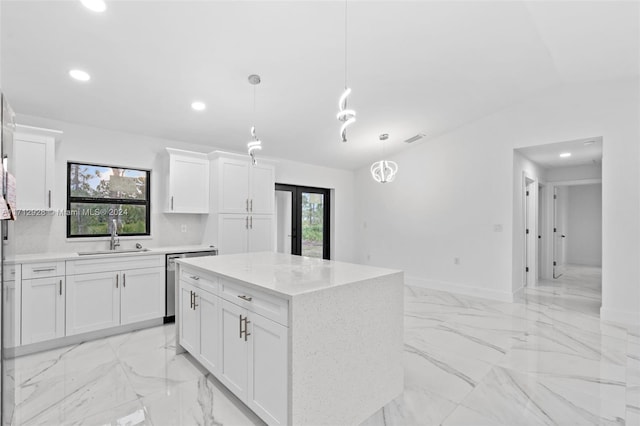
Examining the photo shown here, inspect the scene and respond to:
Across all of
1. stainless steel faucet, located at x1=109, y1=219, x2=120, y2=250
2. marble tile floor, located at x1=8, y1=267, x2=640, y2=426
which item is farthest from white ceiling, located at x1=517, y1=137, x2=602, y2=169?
stainless steel faucet, located at x1=109, y1=219, x2=120, y2=250

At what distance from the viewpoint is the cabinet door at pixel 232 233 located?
415 cm

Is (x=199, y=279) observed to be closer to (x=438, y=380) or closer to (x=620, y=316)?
(x=438, y=380)

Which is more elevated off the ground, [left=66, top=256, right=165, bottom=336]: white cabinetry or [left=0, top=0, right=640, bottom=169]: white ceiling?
[left=0, top=0, right=640, bottom=169]: white ceiling

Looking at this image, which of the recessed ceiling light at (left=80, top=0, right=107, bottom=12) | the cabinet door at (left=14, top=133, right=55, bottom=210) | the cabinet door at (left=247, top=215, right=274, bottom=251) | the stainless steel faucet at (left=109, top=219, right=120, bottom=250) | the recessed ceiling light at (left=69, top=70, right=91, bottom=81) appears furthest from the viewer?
the cabinet door at (left=247, top=215, right=274, bottom=251)

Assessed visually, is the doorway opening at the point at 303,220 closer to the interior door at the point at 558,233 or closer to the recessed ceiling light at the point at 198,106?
the recessed ceiling light at the point at 198,106

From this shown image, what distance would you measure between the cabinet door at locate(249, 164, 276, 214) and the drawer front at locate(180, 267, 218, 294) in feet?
6.13

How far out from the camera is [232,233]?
427 centimetres

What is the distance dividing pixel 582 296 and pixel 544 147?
2.45m

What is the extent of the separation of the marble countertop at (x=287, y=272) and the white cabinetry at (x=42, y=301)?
130 cm

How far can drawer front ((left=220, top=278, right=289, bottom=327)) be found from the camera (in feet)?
5.35

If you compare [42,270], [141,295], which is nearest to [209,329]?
[141,295]

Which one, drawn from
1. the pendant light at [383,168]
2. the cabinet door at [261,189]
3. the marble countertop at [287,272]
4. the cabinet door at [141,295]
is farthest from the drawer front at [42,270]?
the pendant light at [383,168]

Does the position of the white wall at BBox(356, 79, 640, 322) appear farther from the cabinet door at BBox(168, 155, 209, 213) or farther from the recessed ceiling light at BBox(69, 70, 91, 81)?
the recessed ceiling light at BBox(69, 70, 91, 81)

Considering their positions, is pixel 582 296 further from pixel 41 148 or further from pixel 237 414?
pixel 41 148
